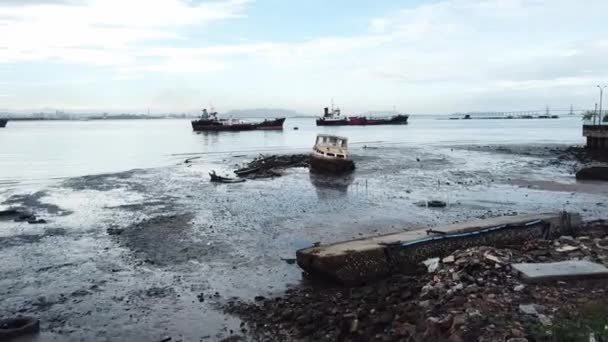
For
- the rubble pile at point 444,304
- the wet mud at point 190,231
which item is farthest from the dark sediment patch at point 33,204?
the rubble pile at point 444,304

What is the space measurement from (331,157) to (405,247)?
21.8 m

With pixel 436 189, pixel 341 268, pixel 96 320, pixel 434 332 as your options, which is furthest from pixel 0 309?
pixel 436 189

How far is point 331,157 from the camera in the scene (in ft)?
106

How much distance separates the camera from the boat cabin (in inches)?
1286

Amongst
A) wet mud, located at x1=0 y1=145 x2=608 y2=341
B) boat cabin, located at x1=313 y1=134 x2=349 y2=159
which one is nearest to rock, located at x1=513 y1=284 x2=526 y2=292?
wet mud, located at x1=0 y1=145 x2=608 y2=341

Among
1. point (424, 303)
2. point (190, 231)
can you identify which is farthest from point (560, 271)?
point (190, 231)

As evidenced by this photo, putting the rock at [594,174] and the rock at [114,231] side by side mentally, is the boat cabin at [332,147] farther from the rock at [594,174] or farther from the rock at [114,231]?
the rock at [114,231]

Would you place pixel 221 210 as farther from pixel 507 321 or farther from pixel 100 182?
pixel 507 321

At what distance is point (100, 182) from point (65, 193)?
429 cm

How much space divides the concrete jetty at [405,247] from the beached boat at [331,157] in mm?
19144

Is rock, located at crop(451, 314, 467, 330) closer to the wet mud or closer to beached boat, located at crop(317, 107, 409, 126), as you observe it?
the wet mud

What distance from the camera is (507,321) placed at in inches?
243

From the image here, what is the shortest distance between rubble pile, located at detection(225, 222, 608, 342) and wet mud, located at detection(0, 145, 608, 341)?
877 mm

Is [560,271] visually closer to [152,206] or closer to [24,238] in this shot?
[24,238]
